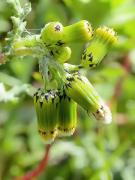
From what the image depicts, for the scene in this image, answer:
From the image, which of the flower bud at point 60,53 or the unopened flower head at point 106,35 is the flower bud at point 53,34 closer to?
the flower bud at point 60,53

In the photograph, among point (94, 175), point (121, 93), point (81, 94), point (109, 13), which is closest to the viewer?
point (81, 94)

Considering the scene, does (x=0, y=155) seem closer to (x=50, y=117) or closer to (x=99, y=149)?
(x=99, y=149)

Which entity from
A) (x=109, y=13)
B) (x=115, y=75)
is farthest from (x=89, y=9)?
(x=115, y=75)

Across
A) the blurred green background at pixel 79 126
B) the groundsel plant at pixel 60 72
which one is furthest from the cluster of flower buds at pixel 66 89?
the blurred green background at pixel 79 126

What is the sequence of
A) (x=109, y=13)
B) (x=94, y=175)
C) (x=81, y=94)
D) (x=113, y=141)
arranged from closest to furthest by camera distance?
1. (x=81, y=94)
2. (x=94, y=175)
3. (x=109, y=13)
4. (x=113, y=141)

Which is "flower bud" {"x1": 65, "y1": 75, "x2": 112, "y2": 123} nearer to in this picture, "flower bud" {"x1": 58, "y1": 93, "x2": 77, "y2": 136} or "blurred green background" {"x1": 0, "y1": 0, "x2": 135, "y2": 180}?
"flower bud" {"x1": 58, "y1": 93, "x2": 77, "y2": 136}

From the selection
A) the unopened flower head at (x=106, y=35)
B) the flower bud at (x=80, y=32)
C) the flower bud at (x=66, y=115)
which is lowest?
the flower bud at (x=66, y=115)
